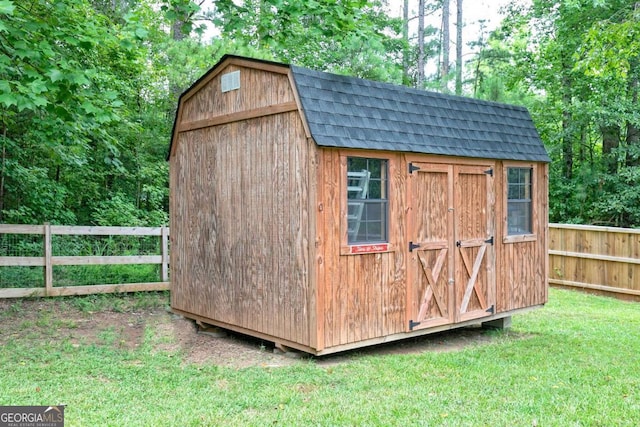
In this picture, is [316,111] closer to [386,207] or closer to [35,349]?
[386,207]

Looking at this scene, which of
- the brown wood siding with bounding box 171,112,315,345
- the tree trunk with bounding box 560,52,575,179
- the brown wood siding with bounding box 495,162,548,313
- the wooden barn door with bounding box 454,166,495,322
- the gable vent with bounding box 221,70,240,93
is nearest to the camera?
the brown wood siding with bounding box 171,112,315,345

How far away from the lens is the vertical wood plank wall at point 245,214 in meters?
5.93

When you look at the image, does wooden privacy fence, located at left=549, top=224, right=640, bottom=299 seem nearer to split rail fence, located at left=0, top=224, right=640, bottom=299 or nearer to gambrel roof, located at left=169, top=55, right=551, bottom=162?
split rail fence, located at left=0, top=224, right=640, bottom=299

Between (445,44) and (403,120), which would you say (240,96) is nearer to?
(403,120)

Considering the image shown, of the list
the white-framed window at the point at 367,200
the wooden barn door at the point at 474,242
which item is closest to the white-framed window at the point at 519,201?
the wooden barn door at the point at 474,242

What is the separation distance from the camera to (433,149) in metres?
6.58

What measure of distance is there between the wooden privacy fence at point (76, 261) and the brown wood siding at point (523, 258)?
4.86 meters

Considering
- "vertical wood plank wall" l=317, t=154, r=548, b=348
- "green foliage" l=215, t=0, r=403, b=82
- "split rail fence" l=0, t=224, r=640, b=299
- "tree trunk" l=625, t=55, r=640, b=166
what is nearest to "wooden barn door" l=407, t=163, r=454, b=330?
"vertical wood plank wall" l=317, t=154, r=548, b=348

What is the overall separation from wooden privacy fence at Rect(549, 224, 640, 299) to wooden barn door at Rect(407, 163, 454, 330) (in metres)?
5.51

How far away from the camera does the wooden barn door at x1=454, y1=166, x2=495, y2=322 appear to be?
7023mm

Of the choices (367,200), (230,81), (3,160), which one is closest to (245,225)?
(367,200)

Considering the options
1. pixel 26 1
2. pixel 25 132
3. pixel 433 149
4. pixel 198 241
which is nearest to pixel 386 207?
pixel 433 149

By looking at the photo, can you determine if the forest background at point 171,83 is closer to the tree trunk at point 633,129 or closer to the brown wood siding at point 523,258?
the tree trunk at point 633,129

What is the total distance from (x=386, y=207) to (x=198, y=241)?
250 centimetres
